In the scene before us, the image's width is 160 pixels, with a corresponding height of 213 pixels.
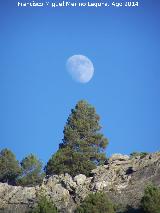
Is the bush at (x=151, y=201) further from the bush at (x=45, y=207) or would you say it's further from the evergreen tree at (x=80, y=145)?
the evergreen tree at (x=80, y=145)

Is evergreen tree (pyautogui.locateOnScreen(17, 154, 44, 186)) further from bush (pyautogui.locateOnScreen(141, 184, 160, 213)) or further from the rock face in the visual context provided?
bush (pyautogui.locateOnScreen(141, 184, 160, 213))

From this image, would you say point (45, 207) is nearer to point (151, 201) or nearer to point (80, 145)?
point (151, 201)

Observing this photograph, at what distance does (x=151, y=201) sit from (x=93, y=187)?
12.9 meters

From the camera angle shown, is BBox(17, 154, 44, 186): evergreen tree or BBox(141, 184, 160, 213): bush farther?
BBox(17, 154, 44, 186): evergreen tree

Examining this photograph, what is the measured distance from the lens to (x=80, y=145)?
9031cm

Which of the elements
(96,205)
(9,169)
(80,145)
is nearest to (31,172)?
(9,169)

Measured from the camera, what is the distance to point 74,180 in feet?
251

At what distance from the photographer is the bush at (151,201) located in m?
62.2

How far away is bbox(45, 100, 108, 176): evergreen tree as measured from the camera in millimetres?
86250

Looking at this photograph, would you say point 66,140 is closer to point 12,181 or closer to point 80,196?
point 12,181

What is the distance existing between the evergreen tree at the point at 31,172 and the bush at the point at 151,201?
1175 inches

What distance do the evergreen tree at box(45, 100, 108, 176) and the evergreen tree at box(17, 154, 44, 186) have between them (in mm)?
2920

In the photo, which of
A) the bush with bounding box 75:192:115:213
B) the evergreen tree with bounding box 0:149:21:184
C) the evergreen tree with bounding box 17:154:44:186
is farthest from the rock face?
the evergreen tree with bounding box 0:149:21:184

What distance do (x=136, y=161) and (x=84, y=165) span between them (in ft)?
31.9
